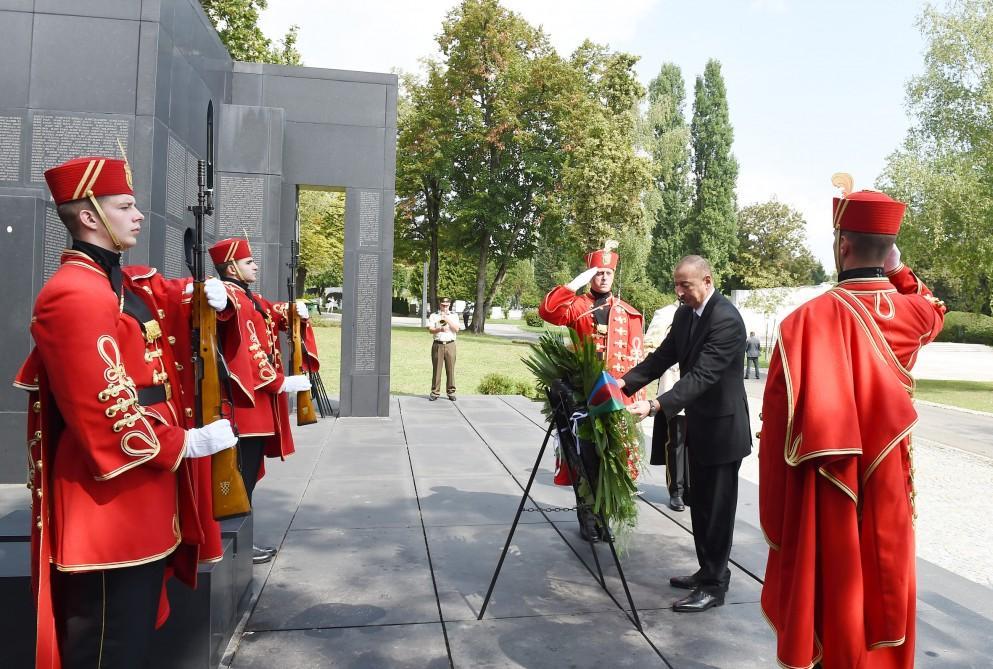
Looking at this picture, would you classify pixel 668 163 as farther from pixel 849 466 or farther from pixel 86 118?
pixel 849 466

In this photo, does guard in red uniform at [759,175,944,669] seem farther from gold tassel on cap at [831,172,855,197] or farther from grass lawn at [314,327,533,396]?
grass lawn at [314,327,533,396]

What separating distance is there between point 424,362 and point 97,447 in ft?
76.1

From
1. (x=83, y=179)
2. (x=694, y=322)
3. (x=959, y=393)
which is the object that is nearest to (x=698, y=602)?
(x=694, y=322)

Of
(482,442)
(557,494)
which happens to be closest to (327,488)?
(557,494)

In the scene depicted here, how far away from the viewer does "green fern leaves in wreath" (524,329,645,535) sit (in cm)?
428

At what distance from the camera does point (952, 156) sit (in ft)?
80.2

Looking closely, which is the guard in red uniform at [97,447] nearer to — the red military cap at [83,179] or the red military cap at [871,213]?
the red military cap at [83,179]

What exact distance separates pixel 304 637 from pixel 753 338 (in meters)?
22.6

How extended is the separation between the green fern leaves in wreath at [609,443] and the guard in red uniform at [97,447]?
224 centimetres

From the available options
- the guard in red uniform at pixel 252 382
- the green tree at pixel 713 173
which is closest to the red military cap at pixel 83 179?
the guard in red uniform at pixel 252 382

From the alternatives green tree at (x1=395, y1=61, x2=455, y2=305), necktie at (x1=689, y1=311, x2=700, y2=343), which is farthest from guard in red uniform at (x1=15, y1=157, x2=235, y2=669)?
green tree at (x1=395, y1=61, x2=455, y2=305)

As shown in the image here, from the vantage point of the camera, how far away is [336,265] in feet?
195

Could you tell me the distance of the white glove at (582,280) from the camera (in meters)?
5.87

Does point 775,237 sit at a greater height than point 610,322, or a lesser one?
greater
